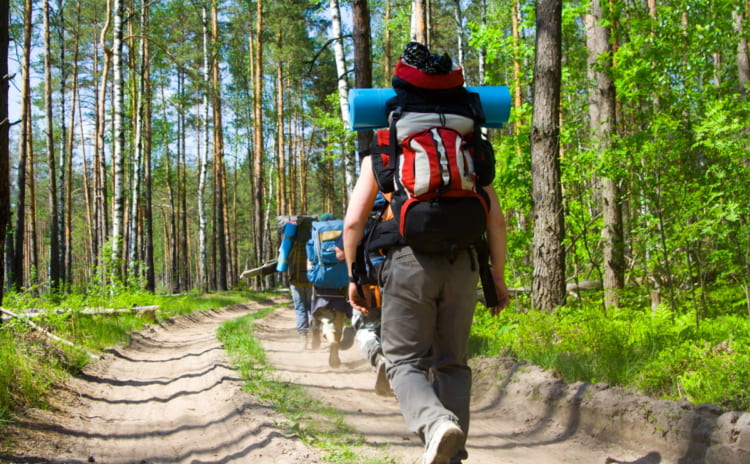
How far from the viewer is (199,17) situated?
82.3 ft

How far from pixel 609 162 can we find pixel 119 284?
10.4m

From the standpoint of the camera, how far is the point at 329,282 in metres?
7.04

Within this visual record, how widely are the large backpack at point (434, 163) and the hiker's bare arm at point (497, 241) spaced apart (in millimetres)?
148

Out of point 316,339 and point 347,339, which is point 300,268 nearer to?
point 316,339

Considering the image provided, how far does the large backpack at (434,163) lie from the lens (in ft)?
8.25

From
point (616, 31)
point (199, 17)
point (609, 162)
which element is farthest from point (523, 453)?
point (199, 17)

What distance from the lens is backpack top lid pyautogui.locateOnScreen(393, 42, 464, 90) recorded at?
2742 mm

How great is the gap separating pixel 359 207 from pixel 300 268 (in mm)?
5618

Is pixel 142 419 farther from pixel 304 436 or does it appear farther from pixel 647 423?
pixel 647 423

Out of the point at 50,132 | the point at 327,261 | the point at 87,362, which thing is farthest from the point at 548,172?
the point at 50,132

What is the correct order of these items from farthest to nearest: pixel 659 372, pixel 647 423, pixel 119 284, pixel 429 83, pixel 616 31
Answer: pixel 119 284 < pixel 616 31 < pixel 659 372 < pixel 647 423 < pixel 429 83

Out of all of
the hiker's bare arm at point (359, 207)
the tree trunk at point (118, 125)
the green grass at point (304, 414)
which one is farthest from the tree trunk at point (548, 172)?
the tree trunk at point (118, 125)

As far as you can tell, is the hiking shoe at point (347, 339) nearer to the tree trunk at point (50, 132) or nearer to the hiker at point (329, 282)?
the hiker at point (329, 282)

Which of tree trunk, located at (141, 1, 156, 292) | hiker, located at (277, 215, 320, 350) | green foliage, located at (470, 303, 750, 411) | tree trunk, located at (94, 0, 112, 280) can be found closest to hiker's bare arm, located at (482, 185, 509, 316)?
green foliage, located at (470, 303, 750, 411)
